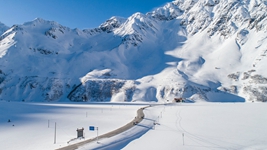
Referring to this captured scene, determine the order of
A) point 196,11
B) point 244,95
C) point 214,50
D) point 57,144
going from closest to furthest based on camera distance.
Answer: point 57,144
point 244,95
point 214,50
point 196,11

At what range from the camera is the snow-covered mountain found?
8344 cm

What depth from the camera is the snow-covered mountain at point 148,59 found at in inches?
3285

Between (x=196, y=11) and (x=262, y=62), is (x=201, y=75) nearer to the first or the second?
(x=262, y=62)

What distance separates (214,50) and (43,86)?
10339cm

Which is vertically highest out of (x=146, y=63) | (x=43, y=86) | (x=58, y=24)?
(x=58, y=24)

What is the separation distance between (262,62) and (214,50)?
33.4m

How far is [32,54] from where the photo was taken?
12538cm

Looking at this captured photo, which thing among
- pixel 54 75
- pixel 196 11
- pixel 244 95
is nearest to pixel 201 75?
pixel 244 95

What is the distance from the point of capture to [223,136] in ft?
64.5

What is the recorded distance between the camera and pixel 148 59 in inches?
4985

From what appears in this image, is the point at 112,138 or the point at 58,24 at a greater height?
the point at 58,24

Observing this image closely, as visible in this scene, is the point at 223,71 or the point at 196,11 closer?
the point at 223,71

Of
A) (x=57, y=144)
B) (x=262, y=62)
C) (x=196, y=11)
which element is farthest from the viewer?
(x=196, y=11)

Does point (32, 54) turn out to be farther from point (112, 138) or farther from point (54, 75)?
point (112, 138)
